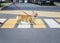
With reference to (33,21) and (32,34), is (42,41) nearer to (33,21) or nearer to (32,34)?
(32,34)

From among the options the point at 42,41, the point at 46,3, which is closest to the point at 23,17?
the point at 42,41

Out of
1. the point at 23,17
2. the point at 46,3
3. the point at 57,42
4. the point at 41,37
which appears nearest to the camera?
the point at 57,42

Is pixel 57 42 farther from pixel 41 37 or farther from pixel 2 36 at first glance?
pixel 2 36

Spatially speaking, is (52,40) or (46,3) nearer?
(52,40)

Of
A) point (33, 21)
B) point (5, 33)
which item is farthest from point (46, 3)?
Result: point (5, 33)

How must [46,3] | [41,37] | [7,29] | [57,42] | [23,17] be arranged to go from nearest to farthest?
[57,42] → [41,37] → [7,29] → [23,17] → [46,3]

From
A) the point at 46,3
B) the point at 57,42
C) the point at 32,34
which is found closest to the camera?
the point at 57,42

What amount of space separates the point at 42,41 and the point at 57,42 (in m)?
0.59

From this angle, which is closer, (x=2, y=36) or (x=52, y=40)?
(x=52, y=40)

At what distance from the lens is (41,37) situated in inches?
362

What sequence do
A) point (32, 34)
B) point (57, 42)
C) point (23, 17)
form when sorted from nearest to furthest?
1. point (57, 42)
2. point (32, 34)
3. point (23, 17)

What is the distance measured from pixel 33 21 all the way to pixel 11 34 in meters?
3.13

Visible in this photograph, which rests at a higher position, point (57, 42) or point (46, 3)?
point (57, 42)

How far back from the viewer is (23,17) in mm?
12453
